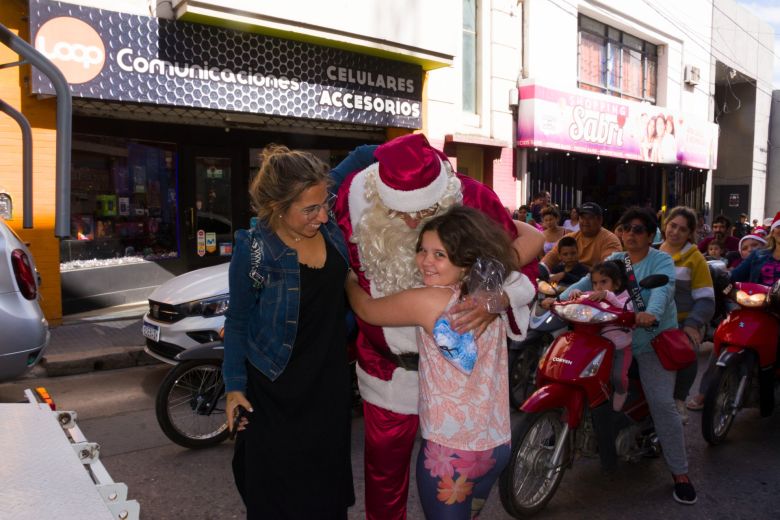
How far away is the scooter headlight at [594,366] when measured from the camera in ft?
11.8

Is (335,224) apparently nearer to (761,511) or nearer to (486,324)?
(486,324)

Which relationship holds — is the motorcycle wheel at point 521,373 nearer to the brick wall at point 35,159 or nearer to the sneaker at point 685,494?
the sneaker at point 685,494

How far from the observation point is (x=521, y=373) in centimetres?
560

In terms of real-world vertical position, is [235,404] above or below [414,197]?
below

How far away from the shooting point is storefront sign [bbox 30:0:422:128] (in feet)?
26.2

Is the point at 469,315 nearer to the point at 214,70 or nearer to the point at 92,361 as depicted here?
the point at 92,361

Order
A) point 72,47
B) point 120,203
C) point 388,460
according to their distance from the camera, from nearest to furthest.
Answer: point 388,460 < point 72,47 < point 120,203

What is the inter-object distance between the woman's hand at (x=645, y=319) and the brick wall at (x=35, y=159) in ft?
24.7

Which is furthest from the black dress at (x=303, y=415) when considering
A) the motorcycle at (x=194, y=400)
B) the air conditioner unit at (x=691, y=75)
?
the air conditioner unit at (x=691, y=75)

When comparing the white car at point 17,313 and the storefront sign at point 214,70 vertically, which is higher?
the storefront sign at point 214,70

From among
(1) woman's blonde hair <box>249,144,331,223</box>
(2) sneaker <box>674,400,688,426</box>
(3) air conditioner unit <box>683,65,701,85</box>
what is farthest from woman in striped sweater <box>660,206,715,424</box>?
(3) air conditioner unit <box>683,65,701,85</box>

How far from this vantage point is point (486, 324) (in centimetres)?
209

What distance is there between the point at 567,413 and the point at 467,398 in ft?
5.59

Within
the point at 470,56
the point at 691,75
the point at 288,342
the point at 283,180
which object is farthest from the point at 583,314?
the point at 691,75
